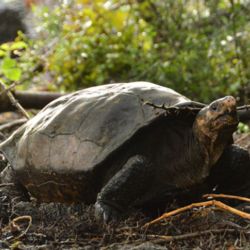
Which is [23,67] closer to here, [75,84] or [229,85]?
[75,84]

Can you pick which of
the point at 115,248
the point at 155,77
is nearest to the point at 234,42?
the point at 155,77

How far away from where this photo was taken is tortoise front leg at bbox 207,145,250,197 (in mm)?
3543

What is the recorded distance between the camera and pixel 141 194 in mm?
3332

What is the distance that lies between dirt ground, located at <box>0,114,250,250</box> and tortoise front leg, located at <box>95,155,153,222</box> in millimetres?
77

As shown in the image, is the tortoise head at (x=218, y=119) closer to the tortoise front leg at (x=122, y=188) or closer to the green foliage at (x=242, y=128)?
the tortoise front leg at (x=122, y=188)

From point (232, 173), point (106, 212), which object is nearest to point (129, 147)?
point (106, 212)

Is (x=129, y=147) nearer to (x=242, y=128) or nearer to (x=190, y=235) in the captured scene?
(x=190, y=235)

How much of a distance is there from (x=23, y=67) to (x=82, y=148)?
442 cm

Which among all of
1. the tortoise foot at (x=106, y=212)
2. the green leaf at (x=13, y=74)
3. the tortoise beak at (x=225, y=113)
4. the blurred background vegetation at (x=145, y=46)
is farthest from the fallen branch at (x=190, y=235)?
the blurred background vegetation at (x=145, y=46)

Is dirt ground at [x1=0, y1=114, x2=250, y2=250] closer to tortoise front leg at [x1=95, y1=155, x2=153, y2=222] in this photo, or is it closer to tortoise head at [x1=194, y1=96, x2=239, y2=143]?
tortoise front leg at [x1=95, y1=155, x2=153, y2=222]

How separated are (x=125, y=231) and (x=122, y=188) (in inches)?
12.1

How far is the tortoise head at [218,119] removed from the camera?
3.14 m

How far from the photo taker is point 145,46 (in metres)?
8.30

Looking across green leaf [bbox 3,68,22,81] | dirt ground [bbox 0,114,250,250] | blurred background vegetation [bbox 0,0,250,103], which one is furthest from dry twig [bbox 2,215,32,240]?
blurred background vegetation [bbox 0,0,250,103]
